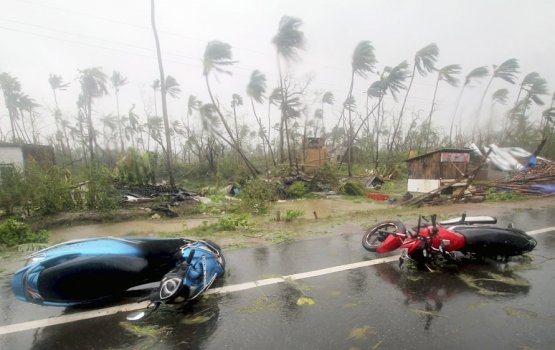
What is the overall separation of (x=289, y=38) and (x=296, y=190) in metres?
13.8

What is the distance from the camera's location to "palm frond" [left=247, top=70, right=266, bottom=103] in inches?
1136

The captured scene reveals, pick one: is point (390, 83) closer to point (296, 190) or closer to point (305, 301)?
point (296, 190)

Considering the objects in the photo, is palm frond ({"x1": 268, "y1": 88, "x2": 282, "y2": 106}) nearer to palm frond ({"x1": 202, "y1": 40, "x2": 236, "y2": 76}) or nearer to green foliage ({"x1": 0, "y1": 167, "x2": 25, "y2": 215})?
palm frond ({"x1": 202, "y1": 40, "x2": 236, "y2": 76})

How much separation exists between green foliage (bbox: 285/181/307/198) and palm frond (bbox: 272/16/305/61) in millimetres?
12796

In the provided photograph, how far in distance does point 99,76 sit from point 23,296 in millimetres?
34938

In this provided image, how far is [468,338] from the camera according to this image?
9.93ft

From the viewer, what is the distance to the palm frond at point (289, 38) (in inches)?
1024

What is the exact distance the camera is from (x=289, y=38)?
2648 centimetres

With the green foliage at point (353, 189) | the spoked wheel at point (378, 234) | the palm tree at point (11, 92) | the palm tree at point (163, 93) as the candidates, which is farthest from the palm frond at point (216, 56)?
the palm tree at point (11, 92)

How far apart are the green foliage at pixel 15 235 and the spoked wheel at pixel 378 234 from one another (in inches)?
325

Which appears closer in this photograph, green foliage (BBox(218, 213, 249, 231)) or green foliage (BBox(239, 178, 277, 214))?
green foliage (BBox(218, 213, 249, 231))

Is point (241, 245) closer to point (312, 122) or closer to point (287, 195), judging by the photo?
point (287, 195)

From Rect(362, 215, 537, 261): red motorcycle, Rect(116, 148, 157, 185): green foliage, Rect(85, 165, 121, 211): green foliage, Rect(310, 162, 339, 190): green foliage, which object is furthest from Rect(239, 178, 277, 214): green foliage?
Rect(116, 148, 157, 185): green foliage

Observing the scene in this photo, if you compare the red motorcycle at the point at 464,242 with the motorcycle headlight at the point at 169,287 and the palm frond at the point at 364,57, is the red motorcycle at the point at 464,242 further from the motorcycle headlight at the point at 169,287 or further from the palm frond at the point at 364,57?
the palm frond at the point at 364,57
